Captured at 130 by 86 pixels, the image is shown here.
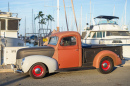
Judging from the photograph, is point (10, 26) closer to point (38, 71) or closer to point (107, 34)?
point (38, 71)

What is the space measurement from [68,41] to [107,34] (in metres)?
11.7

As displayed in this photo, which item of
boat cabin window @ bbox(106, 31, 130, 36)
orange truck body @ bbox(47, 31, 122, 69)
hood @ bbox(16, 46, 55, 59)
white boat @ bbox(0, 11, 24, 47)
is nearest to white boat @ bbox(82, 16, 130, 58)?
boat cabin window @ bbox(106, 31, 130, 36)

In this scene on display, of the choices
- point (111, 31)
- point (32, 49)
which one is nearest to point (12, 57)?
point (32, 49)

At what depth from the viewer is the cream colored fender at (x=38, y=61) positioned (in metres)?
5.99

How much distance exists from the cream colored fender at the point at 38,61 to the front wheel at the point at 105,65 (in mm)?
1988

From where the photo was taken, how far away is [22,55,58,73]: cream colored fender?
19.6 feet

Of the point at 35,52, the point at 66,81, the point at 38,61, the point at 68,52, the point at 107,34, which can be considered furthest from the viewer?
the point at 107,34

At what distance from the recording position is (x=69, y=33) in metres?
6.74

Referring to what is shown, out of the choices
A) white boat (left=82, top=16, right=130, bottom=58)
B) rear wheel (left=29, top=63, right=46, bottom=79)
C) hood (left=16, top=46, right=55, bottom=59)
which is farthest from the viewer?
white boat (left=82, top=16, right=130, bottom=58)

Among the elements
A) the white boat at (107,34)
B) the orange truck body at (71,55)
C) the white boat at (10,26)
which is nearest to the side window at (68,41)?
the orange truck body at (71,55)

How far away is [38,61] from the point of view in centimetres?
610

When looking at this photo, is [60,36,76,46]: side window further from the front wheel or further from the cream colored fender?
the front wheel

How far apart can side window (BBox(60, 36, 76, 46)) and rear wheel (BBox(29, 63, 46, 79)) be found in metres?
1.25

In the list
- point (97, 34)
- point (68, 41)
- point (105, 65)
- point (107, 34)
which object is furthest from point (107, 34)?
point (68, 41)
